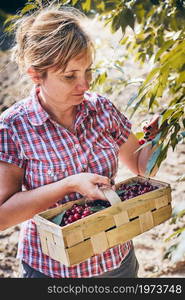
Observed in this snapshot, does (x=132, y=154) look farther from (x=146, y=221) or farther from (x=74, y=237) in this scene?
(x=74, y=237)

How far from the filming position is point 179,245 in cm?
79

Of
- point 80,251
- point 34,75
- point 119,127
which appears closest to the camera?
point 80,251

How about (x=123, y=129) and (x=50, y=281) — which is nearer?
(x=50, y=281)

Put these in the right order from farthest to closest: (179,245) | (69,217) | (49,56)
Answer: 1. (49,56)
2. (69,217)
3. (179,245)

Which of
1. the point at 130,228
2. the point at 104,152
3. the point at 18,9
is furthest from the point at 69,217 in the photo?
the point at 18,9

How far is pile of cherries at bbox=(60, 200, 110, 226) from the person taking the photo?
110 centimetres

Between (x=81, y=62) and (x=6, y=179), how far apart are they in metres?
0.36

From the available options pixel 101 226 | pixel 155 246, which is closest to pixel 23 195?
pixel 101 226

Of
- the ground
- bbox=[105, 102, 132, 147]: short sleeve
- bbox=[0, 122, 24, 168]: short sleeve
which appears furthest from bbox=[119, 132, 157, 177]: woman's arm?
the ground

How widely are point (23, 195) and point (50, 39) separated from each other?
0.41m

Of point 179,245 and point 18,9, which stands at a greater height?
point 18,9

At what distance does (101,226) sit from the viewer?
1.09 metres

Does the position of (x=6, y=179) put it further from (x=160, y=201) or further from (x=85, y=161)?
(x=160, y=201)

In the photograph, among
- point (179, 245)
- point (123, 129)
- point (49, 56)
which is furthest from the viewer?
point (123, 129)
